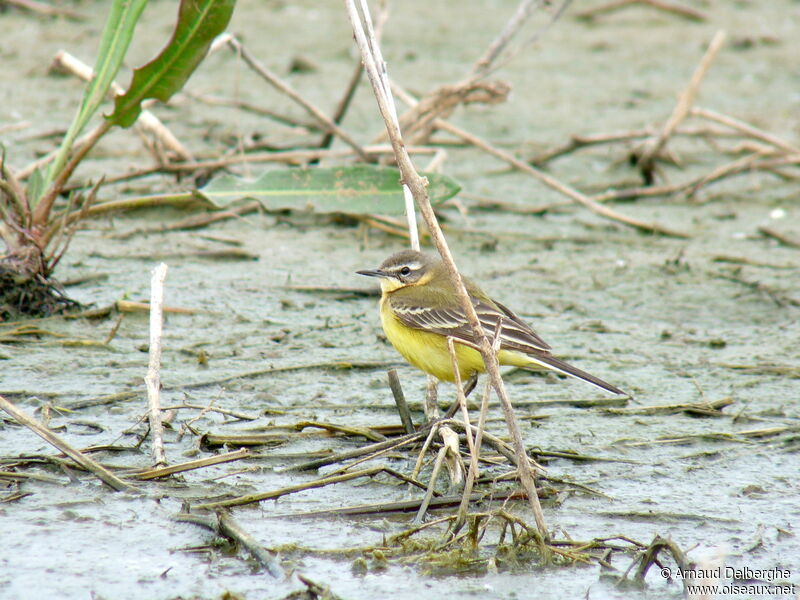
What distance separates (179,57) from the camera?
6707 millimetres

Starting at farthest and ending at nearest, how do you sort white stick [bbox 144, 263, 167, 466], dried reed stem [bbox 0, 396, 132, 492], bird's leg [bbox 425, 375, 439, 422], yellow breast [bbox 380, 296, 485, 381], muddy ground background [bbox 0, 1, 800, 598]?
yellow breast [bbox 380, 296, 485, 381] → bird's leg [bbox 425, 375, 439, 422] → white stick [bbox 144, 263, 167, 466] → dried reed stem [bbox 0, 396, 132, 492] → muddy ground background [bbox 0, 1, 800, 598]

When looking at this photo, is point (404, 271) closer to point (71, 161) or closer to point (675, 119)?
point (71, 161)

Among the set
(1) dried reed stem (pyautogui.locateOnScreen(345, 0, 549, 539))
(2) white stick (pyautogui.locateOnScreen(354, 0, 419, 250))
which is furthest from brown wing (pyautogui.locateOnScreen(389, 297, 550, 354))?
(1) dried reed stem (pyautogui.locateOnScreen(345, 0, 549, 539))

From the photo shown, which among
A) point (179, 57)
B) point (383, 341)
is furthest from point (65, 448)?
point (179, 57)

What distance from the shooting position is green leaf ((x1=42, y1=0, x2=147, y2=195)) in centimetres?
682

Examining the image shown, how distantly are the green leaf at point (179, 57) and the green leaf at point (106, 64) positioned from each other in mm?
208

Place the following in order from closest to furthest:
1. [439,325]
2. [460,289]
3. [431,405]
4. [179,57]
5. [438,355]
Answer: [460,289] < [431,405] < [438,355] < [439,325] < [179,57]

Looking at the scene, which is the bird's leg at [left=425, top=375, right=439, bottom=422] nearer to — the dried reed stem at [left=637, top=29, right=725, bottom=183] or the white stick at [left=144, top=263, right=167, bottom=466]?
the white stick at [left=144, top=263, right=167, bottom=466]

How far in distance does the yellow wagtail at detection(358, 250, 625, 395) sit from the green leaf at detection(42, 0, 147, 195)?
6.63ft

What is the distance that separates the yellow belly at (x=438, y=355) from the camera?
5.72 meters

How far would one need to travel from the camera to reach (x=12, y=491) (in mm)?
4598

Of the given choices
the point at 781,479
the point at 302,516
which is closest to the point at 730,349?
the point at 781,479

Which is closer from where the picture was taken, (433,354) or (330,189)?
(433,354)

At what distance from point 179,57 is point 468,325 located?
2425 mm
